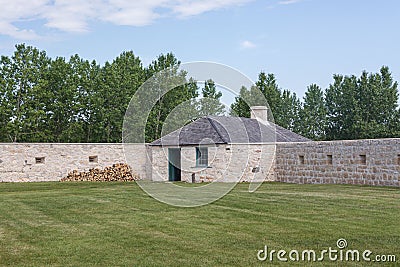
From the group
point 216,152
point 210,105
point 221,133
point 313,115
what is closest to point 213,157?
point 216,152

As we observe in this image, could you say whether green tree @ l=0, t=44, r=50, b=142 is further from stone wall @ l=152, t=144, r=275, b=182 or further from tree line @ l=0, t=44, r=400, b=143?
stone wall @ l=152, t=144, r=275, b=182

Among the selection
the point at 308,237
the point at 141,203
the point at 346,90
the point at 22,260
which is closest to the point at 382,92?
the point at 346,90

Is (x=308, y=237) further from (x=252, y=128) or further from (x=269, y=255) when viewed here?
(x=252, y=128)

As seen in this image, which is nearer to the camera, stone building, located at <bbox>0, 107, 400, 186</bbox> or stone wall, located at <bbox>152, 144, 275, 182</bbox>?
stone building, located at <bbox>0, 107, 400, 186</bbox>

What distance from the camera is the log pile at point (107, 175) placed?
2570 centimetres

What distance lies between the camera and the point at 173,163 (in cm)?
2527

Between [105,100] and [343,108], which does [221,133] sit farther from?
[343,108]

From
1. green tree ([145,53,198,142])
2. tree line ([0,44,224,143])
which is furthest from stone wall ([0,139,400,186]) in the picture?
tree line ([0,44,224,143])

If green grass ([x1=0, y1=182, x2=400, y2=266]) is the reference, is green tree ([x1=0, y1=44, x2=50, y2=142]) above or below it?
above

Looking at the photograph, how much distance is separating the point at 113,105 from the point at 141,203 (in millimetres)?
23007

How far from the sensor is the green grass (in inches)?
314

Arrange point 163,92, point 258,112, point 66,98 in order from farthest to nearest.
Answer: point 66,98, point 258,112, point 163,92

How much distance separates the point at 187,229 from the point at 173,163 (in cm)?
1522

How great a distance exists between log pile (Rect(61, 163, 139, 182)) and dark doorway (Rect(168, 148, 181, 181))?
2559mm
